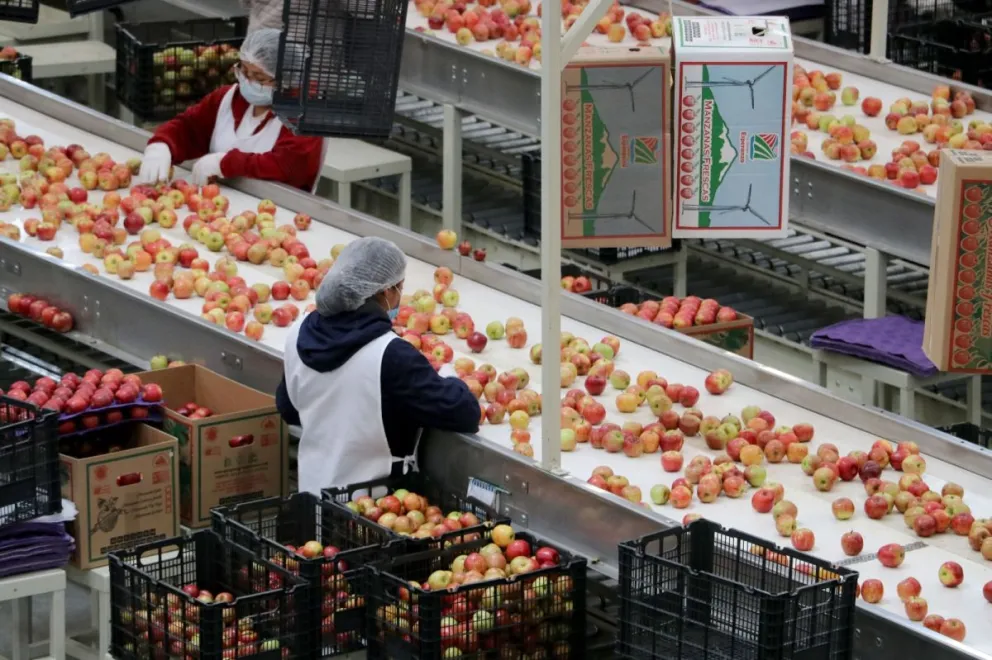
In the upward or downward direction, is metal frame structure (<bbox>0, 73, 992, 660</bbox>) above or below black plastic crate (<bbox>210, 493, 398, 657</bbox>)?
above

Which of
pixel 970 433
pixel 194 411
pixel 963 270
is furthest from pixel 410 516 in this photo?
pixel 970 433

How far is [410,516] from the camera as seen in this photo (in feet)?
15.5

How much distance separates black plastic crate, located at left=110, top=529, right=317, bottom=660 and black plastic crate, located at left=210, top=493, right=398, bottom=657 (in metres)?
0.04

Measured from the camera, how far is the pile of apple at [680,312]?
6.14 m

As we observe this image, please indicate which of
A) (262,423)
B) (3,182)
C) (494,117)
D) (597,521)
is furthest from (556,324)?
(494,117)

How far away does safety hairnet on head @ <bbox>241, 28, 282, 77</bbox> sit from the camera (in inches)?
275

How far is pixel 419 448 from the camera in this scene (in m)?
5.14

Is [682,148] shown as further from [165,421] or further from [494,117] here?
[494,117]

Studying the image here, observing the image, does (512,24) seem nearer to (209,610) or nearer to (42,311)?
(42,311)

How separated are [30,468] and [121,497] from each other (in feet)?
1.03

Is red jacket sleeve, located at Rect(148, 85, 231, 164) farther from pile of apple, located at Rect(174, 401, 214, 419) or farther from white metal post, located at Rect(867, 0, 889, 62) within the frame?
white metal post, located at Rect(867, 0, 889, 62)

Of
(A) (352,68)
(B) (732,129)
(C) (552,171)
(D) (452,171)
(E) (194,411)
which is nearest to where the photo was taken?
(C) (552,171)

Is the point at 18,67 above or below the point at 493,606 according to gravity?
above

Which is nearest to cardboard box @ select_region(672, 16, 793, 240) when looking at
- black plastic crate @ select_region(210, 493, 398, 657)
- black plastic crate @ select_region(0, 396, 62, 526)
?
black plastic crate @ select_region(210, 493, 398, 657)
